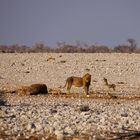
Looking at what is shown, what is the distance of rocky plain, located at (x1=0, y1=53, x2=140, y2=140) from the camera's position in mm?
12133

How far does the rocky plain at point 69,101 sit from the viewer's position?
39.8 ft

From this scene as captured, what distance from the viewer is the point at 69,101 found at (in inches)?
778

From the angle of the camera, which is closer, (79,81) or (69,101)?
(69,101)

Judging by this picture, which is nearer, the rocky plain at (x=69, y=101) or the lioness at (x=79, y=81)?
the rocky plain at (x=69, y=101)

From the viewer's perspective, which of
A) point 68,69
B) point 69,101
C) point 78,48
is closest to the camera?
point 69,101

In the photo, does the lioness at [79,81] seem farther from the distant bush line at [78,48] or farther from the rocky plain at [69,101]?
the distant bush line at [78,48]

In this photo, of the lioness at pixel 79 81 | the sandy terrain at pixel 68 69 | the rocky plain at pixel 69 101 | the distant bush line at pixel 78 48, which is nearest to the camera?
the rocky plain at pixel 69 101

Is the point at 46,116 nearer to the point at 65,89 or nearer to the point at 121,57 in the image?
the point at 65,89

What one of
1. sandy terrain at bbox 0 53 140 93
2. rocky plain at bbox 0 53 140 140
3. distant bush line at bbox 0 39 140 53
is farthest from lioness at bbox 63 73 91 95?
distant bush line at bbox 0 39 140 53

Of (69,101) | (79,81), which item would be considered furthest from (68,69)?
(69,101)

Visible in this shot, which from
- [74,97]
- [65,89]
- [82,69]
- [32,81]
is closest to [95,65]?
[82,69]

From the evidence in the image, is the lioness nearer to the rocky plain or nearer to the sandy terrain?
the rocky plain

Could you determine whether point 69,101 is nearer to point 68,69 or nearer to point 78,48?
point 68,69

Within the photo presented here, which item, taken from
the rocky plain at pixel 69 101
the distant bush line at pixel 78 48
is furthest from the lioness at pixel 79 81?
the distant bush line at pixel 78 48
